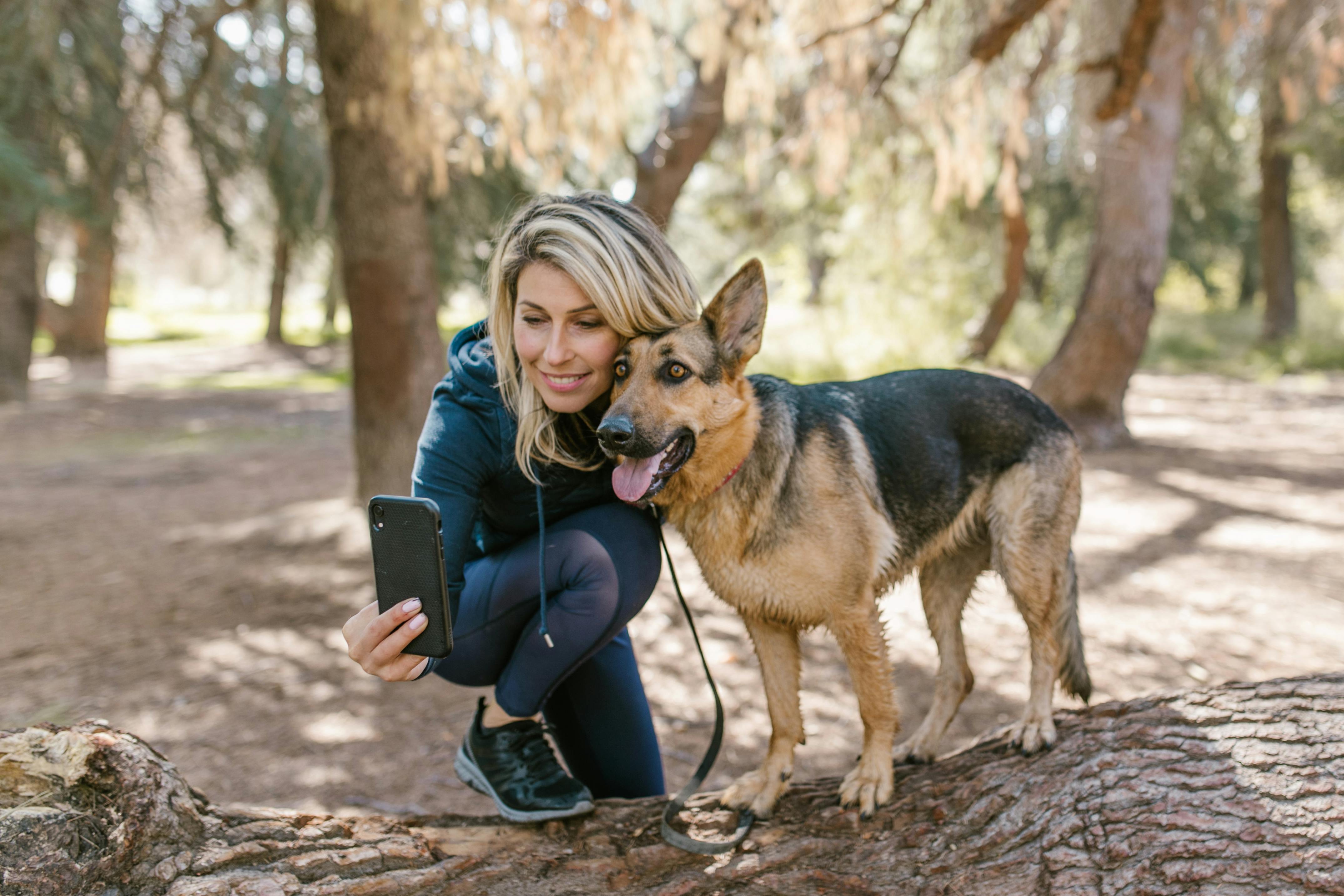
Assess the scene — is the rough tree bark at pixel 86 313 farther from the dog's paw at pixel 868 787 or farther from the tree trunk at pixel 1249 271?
the tree trunk at pixel 1249 271

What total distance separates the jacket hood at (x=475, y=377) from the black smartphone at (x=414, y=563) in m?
0.63

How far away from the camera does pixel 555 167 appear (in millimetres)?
5359

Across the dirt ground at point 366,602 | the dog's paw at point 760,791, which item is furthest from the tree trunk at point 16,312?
the dog's paw at point 760,791

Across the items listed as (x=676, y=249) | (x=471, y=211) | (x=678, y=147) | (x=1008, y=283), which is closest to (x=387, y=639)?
(x=676, y=249)

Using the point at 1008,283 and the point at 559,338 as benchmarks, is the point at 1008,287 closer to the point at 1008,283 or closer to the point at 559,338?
the point at 1008,283

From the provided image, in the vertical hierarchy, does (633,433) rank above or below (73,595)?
above

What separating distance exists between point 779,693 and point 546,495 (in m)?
1.04

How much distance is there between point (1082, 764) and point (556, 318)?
6.38 ft

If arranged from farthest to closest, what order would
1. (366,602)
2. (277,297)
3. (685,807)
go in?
(277,297) → (366,602) → (685,807)

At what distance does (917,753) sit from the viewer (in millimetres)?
3004

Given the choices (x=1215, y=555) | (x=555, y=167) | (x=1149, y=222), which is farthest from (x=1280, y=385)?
(x=555, y=167)

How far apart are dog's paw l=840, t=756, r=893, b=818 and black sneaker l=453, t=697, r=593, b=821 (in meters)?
0.81

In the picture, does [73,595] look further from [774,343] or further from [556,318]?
[774,343]

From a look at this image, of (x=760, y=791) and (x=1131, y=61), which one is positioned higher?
(x=1131, y=61)
